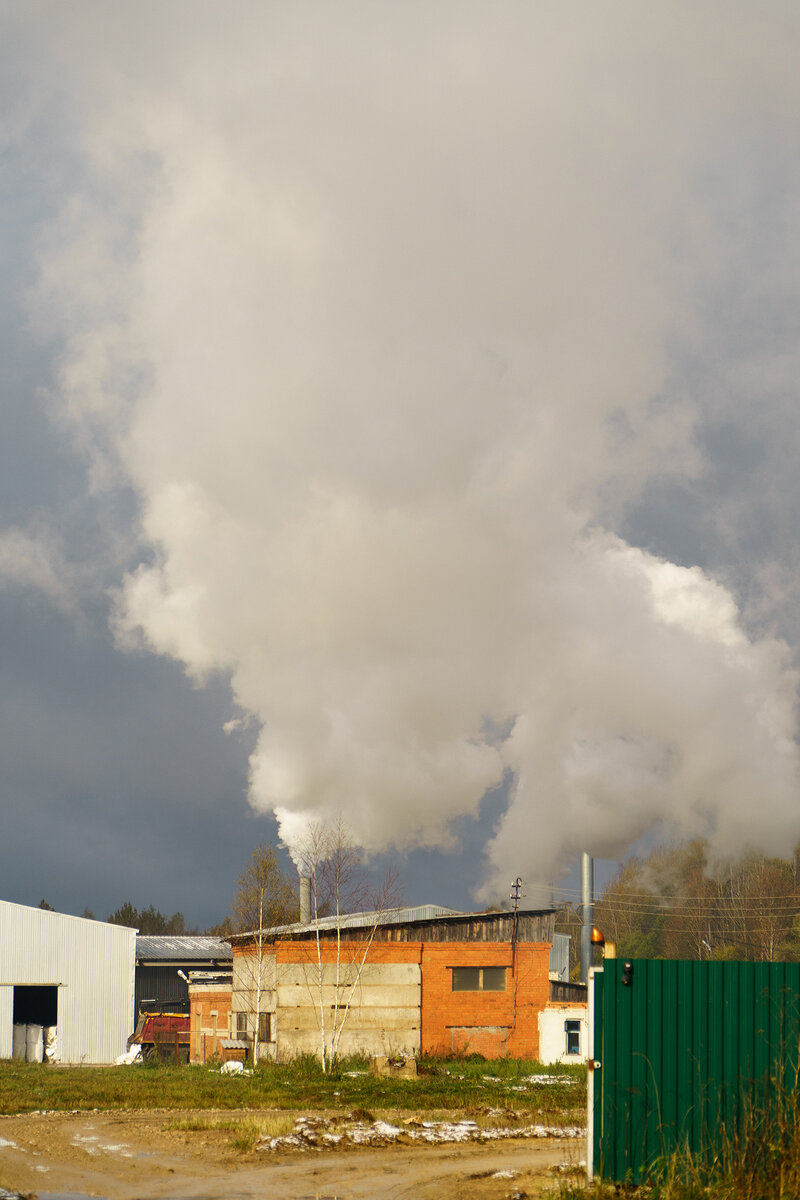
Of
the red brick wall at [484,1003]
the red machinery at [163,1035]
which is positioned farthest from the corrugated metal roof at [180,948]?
the red brick wall at [484,1003]

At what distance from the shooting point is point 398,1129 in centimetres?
2122

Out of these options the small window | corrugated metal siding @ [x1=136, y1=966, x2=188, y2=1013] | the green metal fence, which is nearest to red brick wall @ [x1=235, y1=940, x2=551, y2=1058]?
the small window

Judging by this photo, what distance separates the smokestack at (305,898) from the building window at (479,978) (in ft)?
70.1

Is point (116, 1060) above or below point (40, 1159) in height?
below

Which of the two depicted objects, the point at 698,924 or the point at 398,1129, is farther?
the point at 698,924

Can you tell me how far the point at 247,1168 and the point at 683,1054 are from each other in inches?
297

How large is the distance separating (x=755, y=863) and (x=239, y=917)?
148 ft

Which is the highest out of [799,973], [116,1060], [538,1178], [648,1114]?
[799,973]

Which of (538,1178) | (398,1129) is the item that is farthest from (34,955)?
(538,1178)

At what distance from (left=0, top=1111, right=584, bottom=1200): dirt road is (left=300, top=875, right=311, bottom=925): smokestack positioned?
41772 mm

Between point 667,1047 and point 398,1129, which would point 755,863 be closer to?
point 398,1129

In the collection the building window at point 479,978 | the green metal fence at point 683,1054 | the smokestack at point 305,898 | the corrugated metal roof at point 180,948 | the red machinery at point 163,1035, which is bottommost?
the red machinery at point 163,1035

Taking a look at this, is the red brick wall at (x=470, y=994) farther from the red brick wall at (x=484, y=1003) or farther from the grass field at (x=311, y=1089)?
the grass field at (x=311, y=1089)

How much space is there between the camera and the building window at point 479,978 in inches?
1686
